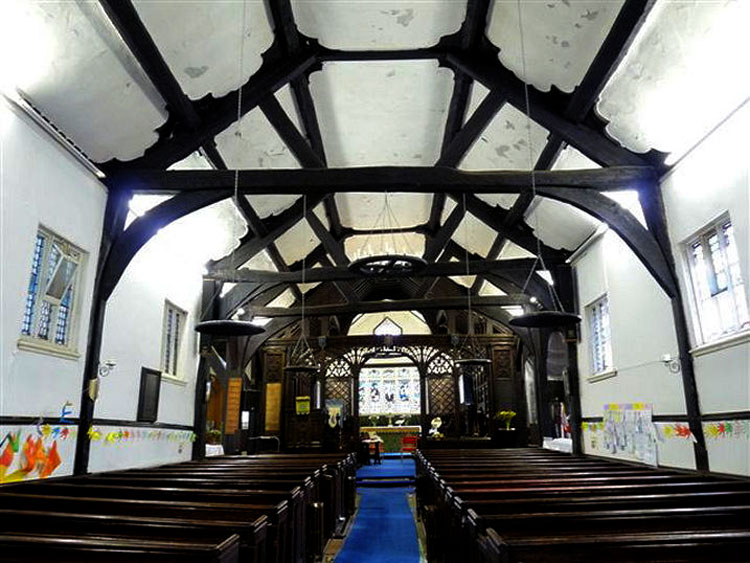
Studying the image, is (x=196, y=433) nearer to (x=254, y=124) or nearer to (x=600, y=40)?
(x=254, y=124)

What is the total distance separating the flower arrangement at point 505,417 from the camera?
12.0 meters

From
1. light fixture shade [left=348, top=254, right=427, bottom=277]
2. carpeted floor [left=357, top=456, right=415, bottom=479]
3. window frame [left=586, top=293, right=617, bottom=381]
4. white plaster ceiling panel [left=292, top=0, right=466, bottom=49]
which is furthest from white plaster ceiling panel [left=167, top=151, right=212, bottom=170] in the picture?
carpeted floor [left=357, top=456, right=415, bottom=479]

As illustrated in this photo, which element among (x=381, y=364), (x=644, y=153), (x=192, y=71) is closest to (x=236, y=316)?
(x=192, y=71)

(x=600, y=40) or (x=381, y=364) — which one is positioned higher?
(x=600, y=40)

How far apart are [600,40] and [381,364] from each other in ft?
43.1

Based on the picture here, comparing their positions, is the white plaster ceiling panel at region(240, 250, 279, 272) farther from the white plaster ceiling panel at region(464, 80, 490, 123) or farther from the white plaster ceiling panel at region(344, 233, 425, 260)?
the white plaster ceiling panel at region(464, 80, 490, 123)

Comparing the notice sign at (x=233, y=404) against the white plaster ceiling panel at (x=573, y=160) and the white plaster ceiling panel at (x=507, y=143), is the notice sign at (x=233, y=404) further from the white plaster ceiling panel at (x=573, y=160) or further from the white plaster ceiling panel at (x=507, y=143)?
the white plaster ceiling panel at (x=573, y=160)

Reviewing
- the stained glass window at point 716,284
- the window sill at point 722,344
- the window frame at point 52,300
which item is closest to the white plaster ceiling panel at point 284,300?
the window frame at point 52,300

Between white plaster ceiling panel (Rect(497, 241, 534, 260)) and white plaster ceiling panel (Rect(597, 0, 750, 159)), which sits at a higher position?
white plaster ceiling panel (Rect(497, 241, 534, 260))

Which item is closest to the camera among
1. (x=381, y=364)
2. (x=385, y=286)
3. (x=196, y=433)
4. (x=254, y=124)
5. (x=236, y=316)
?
(x=254, y=124)

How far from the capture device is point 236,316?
9633 millimetres

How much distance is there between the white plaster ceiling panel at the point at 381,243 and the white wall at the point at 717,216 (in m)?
7.04

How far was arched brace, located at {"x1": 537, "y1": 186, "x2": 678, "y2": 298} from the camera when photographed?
5.20 m

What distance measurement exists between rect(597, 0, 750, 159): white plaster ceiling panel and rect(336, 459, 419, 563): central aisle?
4.46 meters
